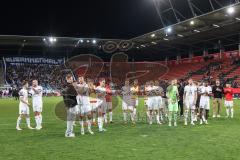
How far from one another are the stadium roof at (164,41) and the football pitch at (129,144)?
86.0 ft

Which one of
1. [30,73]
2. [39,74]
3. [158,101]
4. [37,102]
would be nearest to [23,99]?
[37,102]

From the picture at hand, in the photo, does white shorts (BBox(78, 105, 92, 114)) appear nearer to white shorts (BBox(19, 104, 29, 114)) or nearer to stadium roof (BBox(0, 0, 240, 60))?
white shorts (BBox(19, 104, 29, 114))

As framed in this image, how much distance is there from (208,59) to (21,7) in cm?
3375

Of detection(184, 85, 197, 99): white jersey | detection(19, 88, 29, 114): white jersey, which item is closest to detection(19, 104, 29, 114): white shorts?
detection(19, 88, 29, 114): white jersey

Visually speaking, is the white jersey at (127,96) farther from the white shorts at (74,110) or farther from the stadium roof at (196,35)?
the stadium roof at (196,35)

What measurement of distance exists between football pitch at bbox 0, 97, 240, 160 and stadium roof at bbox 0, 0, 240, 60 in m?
26.2

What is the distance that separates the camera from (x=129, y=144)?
11.8 m

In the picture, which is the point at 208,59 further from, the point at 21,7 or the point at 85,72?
the point at 85,72

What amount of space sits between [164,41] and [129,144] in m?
49.7

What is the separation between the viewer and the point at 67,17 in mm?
65062

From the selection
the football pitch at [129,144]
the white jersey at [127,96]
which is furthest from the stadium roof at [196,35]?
the football pitch at [129,144]

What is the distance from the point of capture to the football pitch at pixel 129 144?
10.0 m

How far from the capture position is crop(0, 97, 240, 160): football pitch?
1000 cm

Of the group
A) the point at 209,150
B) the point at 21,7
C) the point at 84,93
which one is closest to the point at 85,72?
the point at 84,93
